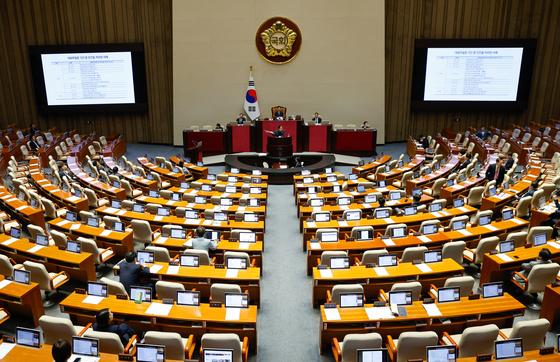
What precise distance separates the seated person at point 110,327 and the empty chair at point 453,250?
227 inches

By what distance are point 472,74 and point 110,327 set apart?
20.5 meters

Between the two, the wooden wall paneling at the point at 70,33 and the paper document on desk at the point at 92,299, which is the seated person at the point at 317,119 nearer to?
the wooden wall paneling at the point at 70,33

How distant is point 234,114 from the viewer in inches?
879

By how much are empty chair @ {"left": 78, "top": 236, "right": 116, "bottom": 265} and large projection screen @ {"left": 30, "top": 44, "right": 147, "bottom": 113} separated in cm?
1446

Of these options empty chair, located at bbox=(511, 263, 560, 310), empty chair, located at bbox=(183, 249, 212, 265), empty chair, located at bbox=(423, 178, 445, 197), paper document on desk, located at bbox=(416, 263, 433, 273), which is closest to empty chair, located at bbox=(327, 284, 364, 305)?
paper document on desk, located at bbox=(416, 263, 433, 273)

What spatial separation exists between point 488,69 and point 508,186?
1044 centimetres

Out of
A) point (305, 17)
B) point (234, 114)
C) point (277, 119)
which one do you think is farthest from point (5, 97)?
point (305, 17)

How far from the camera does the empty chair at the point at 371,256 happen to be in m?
8.23

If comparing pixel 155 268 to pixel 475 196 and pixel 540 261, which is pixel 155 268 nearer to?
pixel 540 261

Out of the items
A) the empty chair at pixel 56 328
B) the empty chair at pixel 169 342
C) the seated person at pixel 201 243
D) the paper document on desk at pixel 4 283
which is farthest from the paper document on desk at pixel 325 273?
the paper document on desk at pixel 4 283

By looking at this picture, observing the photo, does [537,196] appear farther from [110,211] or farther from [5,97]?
[5,97]

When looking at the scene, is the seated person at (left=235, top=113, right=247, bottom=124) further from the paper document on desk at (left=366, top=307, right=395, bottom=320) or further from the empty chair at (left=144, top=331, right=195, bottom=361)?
the empty chair at (left=144, top=331, right=195, bottom=361)

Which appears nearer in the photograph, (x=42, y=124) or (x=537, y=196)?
(x=537, y=196)

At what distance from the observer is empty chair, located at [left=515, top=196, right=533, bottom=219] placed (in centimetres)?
1110
